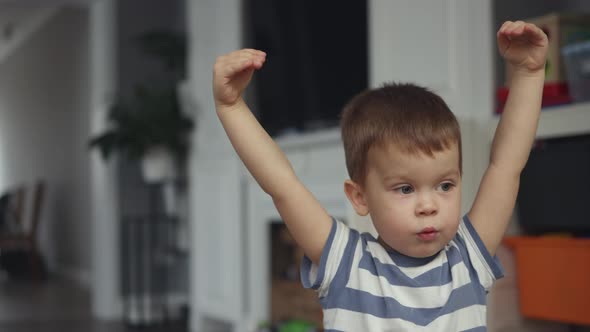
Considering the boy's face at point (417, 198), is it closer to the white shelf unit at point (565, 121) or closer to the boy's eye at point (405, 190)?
the boy's eye at point (405, 190)

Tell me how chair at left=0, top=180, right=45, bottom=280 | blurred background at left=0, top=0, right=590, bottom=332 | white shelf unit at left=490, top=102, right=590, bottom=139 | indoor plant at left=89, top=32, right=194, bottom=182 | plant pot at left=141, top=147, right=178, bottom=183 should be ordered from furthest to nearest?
chair at left=0, top=180, right=45, bottom=280 → plant pot at left=141, top=147, right=178, bottom=183 → indoor plant at left=89, top=32, right=194, bottom=182 → blurred background at left=0, top=0, right=590, bottom=332 → white shelf unit at left=490, top=102, right=590, bottom=139

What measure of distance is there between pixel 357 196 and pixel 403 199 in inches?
3.9

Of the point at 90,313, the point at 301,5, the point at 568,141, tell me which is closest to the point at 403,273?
the point at 568,141

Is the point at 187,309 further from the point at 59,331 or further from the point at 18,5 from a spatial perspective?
the point at 18,5

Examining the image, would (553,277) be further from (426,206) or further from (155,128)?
(155,128)

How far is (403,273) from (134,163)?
4052mm

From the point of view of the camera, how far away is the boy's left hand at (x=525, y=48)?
101 cm

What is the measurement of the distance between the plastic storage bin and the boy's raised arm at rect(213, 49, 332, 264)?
103 centimetres

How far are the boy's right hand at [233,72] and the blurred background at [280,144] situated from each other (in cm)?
102

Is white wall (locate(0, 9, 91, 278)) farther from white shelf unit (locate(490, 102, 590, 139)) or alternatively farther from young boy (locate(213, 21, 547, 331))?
young boy (locate(213, 21, 547, 331))

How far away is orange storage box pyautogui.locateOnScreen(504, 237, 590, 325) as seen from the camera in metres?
1.73

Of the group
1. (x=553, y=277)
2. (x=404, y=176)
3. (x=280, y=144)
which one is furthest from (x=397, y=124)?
(x=280, y=144)

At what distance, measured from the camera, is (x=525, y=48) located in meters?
1.03

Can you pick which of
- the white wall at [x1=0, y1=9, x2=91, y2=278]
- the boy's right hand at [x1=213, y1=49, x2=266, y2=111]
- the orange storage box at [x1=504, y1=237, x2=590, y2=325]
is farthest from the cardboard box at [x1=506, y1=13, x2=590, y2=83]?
the white wall at [x1=0, y1=9, x2=91, y2=278]
